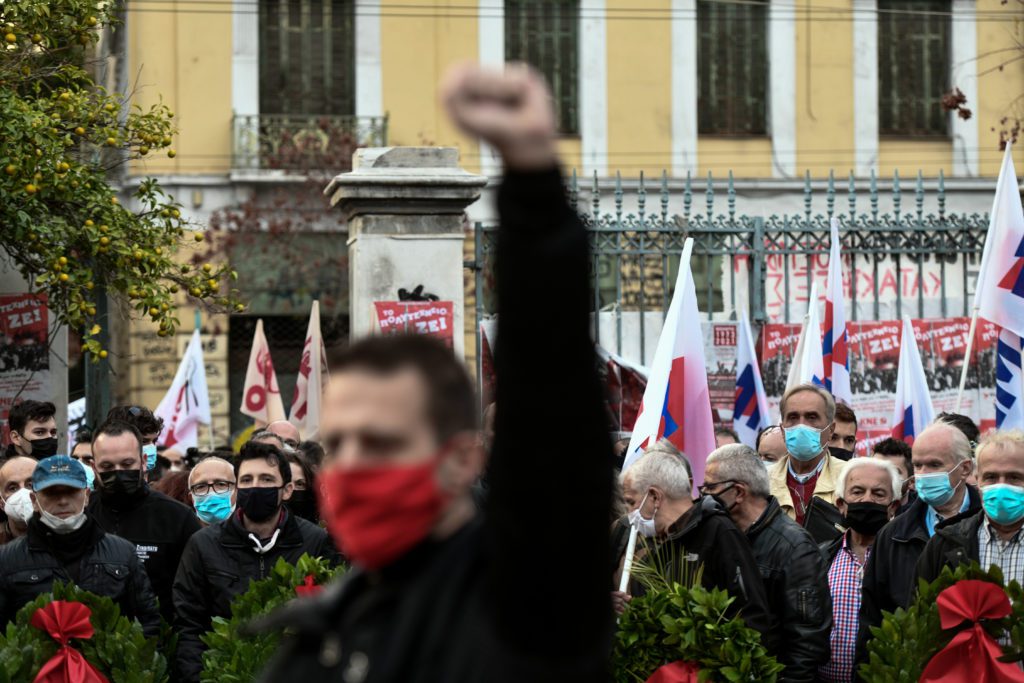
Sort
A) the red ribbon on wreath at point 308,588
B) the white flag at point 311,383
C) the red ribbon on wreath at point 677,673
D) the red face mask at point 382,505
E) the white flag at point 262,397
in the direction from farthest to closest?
the white flag at point 262,397
the white flag at point 311,383
the red ribbon on wreath at point 308,588
the red ribbon on wreath at point 677,673
the red face mask at point 382,505

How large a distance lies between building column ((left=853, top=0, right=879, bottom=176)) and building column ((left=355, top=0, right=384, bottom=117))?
24.8 feet

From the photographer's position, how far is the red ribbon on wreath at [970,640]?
21.1ft

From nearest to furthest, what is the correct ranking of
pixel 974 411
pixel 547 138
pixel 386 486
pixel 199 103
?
pixel 547 138 < pixel 386 486 < pixel 974 411 < pixel 199 103

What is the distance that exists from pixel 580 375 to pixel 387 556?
14.4 inches

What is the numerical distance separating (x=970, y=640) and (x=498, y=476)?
15.0ft

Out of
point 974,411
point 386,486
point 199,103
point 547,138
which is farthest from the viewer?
point 199,103

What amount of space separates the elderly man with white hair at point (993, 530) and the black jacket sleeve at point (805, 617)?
42 cm

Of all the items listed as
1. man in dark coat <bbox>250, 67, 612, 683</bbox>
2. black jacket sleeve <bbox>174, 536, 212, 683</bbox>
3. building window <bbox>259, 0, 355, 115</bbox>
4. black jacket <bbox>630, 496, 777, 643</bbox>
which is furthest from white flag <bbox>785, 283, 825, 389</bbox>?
building window <bbox>259, 0, 355, 115</bbox>

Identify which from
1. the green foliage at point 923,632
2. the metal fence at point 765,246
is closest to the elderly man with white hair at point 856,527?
the green foliage at point 923,632

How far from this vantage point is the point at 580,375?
2.27 meters

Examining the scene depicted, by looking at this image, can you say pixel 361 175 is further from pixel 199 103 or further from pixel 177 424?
pixel 199 103

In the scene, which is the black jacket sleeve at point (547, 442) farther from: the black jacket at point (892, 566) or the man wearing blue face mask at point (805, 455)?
the man wearing blue face mask at point (805, 455)

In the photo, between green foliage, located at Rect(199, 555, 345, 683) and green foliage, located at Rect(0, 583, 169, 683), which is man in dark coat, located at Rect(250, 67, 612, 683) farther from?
green foliage, located at Rect(0, 583, 169, 683)

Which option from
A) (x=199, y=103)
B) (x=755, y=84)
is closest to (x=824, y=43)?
(x=755, y=84)
